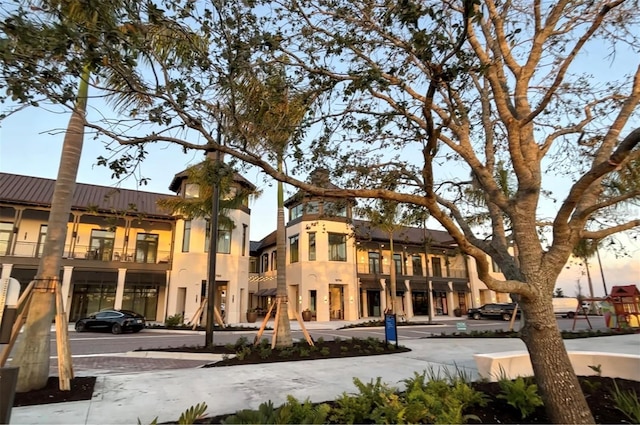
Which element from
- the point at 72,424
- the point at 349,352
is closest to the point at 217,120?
the point at 72,424

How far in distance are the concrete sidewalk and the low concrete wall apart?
0.64 meters

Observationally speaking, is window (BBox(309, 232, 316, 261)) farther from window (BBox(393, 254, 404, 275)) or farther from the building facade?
window (BBox(393, 254, 404, 275))

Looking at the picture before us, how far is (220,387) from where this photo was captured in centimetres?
689

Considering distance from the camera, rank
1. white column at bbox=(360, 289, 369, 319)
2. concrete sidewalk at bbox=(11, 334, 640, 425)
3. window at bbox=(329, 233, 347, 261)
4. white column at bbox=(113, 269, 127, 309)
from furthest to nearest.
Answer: white column at bbox=(360, 289, 369, 319)
window at bbox=(329, 233, 347, 261)
white column at bbox=(113, 269, 127, 309)
concrete sidewalk at bbox=(11, 334, 640, 425)

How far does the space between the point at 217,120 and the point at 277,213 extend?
7118 mm

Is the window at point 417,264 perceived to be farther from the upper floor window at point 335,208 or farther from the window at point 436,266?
the upper floor window at point 335,208

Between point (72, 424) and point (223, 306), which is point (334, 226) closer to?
point (223, 306)

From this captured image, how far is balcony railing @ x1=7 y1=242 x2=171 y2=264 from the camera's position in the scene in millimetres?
25500

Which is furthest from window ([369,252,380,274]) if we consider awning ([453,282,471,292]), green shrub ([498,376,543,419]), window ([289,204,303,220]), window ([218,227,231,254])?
green shrub ([498,376,543,419])

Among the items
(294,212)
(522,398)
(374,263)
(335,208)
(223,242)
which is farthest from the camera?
(374,263)

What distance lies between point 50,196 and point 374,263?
27308 millimetres

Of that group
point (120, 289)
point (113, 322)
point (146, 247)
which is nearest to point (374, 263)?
point (146, 247)

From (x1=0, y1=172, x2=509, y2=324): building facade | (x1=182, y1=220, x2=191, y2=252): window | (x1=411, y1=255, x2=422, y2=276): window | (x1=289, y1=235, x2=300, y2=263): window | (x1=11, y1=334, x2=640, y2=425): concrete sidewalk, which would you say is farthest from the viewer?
(x1=411, y1=255, x2=422, y2=276): window

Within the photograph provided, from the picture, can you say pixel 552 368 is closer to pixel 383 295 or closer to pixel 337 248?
pixel 337 248
